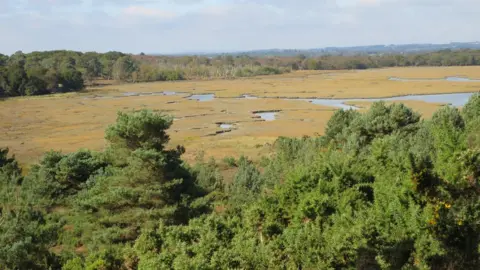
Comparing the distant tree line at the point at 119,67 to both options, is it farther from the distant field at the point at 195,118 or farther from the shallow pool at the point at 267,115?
the shallow pool at the point at 267,115

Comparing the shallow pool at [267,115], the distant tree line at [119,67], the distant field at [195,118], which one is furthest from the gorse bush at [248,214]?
the distant tree line at [119,67]

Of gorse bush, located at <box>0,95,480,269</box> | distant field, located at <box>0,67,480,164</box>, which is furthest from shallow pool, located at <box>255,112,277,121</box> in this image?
gorse bush, located at <box>0,95,480,269</box>

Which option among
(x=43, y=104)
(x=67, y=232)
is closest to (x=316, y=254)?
(x=67, y=232)

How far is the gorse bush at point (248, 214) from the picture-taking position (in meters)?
9.22

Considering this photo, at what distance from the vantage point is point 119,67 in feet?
395

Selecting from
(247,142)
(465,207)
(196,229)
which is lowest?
(247,142)

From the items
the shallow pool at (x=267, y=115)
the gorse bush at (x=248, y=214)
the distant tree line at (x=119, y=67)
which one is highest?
the distant tree line at (x=119, y=67)

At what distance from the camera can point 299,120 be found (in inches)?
1966

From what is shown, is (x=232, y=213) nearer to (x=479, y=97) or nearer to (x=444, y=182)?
(x=444, y=182)

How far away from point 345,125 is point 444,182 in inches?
648

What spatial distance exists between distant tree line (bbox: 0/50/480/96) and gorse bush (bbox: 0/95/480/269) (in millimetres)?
69675

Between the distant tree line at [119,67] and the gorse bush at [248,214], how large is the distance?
69675mm

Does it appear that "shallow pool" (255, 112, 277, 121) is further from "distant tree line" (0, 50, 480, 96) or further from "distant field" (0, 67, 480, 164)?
"distant tree line" (0, 50, 480, 96)

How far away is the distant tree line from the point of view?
81500 millimetres
